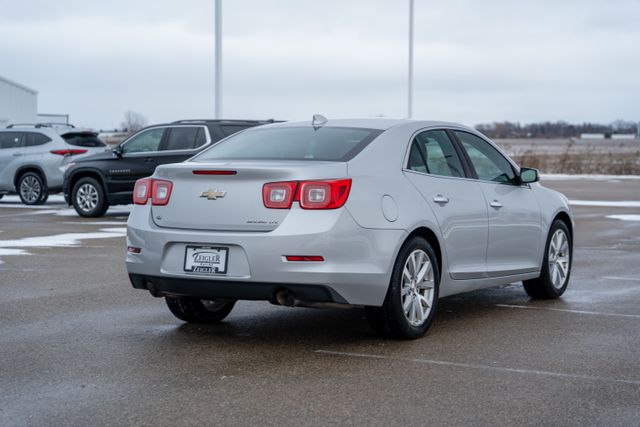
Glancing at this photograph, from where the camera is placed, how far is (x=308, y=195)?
695 centimetres

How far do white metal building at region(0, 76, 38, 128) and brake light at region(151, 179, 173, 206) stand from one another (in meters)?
44.5

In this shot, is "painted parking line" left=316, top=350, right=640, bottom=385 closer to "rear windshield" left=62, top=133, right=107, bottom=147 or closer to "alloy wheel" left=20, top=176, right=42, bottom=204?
"rear windshield" left=62, top=133, right=107, bottom=147

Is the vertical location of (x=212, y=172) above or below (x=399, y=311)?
above

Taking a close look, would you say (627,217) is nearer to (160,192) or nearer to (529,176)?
(529,176)

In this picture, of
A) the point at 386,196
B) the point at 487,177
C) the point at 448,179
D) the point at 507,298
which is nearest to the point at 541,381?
the point at 386,196

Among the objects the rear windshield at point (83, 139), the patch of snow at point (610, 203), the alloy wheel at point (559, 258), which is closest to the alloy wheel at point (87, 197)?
the rear windshield at point (83, 139)

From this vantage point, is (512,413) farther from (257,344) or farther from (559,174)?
(559,174)

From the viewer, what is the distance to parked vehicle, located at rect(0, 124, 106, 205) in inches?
937

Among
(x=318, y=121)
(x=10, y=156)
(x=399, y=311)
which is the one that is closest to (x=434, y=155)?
(x=318, y=121)

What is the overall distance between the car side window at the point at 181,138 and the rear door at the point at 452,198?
11.7 metres

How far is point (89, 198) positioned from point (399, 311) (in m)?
14.0

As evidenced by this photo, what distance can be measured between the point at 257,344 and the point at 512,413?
7.80 ft

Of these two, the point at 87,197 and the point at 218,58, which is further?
the point at 218,58

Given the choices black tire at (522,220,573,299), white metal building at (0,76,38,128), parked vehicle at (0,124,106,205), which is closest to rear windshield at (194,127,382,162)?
black tire at (522,220,573,299)
